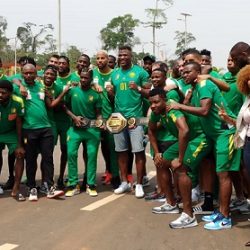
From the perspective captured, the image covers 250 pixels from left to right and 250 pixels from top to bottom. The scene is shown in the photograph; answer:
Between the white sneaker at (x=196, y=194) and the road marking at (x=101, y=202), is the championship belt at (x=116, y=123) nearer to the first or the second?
the road marking at (x=101, y=202)

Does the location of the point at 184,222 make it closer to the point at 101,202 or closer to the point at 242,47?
the point at 101,202

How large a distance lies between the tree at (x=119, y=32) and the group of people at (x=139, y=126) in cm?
4754

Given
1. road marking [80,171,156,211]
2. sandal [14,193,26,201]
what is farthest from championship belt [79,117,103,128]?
sandal [14,193,26,201]

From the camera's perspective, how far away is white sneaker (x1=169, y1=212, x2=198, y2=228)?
511 centimetres

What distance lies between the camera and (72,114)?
6859mm

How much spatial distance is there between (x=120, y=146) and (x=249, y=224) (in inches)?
91.1

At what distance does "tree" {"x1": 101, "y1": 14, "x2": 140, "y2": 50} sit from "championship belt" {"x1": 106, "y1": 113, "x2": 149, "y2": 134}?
48189 millimetres

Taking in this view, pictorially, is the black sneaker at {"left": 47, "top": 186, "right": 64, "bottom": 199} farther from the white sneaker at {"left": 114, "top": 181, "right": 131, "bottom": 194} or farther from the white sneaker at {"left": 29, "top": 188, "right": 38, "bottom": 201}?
the white sneaker at {"left": 114, "top": 181, "right": 131, "bottom": 194}

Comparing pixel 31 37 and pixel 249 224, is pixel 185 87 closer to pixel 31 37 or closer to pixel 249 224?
pixel 249 224

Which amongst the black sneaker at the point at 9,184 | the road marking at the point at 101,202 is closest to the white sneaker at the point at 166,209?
the road marking at the point at 101,202

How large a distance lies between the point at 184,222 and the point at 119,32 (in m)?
51.2

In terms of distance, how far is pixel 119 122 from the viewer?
6.71m

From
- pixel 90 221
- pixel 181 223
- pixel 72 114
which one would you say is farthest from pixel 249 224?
pixel 72 114

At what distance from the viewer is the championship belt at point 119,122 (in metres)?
6.70
